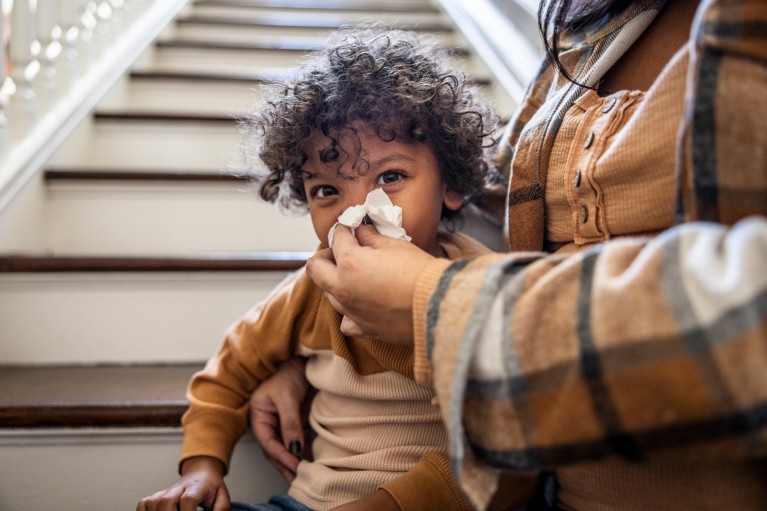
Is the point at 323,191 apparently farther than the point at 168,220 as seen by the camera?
No

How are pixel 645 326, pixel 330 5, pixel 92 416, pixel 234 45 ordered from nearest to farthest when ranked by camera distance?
pixel 645 326, pixel 92 416, pixel 234 45, pixel 330 5

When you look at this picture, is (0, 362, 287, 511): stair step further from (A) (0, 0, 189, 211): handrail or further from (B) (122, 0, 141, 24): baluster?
(B) (122, 0, 141, 24): baluster

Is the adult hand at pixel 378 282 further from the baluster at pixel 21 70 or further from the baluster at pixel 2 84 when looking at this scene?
the baluster at pixel 21 70

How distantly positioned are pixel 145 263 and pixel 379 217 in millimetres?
678

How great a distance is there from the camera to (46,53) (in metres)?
1.74

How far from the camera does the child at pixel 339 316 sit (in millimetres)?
851

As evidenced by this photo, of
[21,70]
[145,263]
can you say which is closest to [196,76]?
[21,70]

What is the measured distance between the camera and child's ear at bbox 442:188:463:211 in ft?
3.29

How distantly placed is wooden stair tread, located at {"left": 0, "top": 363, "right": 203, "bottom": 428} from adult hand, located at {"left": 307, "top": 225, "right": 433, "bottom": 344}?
486 millimetres

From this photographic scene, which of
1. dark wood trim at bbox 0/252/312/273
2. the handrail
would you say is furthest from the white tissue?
the handrail

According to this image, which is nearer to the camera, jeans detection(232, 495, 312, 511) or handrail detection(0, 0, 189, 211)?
jeans detection(232, 495, 312, 511)

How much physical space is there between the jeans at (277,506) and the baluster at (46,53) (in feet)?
4.36

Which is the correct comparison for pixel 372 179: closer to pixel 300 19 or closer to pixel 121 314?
pixel 121 314

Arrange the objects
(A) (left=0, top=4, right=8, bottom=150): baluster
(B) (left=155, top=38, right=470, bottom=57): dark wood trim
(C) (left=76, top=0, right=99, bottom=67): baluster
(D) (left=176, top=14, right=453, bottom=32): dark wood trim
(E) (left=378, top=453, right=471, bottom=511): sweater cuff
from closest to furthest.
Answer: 1. (E) (left=378, top=453, right=471, bottom=511): sweater cuff
2. (A) (left=0, top=4, right=8, bottom=150): baluster
3. (C) (left=76, top=0, right=99, bottom=67): baluster
4. (B) (left=155, top=38, right=470, bottom=57): dark wood trim
5. (D) (left=176, top=14, right=453, bottom=32): dark wood trim
